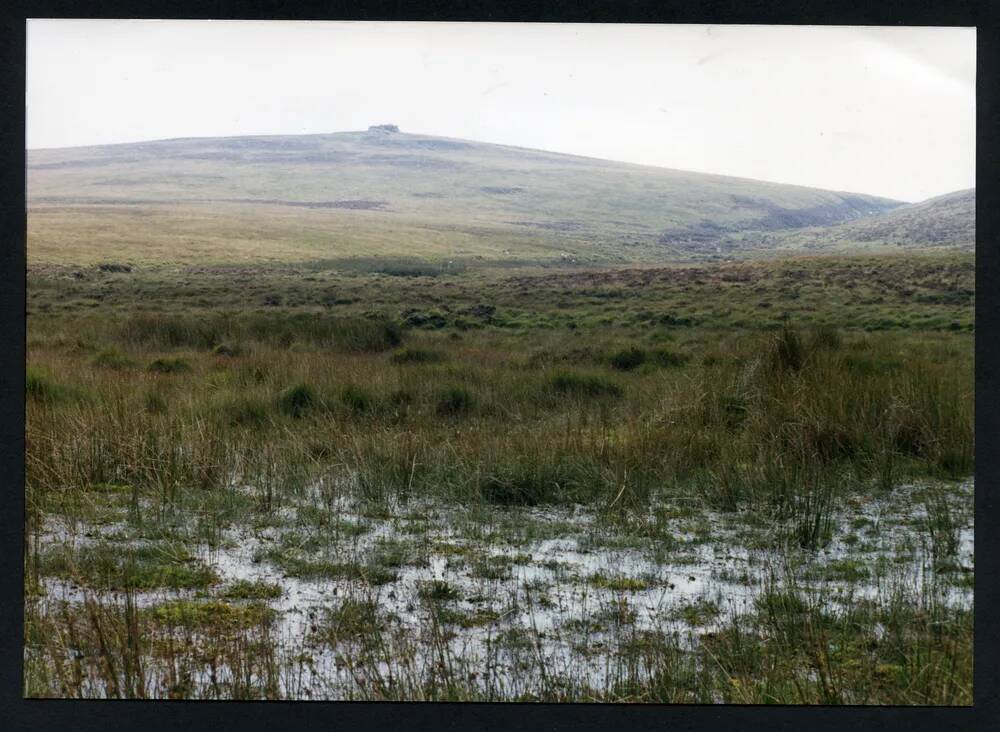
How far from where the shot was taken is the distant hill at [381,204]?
460 inches

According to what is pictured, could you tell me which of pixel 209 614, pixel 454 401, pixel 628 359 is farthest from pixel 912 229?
pixel 209 614

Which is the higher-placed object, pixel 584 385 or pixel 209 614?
pixel 584 385

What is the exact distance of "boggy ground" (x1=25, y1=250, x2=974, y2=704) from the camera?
3.15m

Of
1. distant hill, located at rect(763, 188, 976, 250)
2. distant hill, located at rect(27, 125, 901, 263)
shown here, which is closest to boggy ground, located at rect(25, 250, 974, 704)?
distant hill, located at rect(763, 188, 976, 250)

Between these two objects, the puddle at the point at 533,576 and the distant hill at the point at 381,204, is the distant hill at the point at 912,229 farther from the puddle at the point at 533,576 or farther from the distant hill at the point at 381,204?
the puddle at the point at 533,576

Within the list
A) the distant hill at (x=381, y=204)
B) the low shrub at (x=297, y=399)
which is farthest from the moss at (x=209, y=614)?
the distant hill at (x=381, y=204)

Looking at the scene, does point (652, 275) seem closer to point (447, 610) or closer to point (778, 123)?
point (778, 123)

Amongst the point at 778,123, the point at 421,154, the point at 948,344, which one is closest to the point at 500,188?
the point at 421,154

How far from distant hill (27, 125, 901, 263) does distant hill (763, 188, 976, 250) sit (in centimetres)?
20

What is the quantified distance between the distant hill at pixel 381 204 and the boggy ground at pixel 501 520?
4.11 m

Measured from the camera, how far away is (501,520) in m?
4.37

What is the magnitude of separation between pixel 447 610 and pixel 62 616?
1.54m

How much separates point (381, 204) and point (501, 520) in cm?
947

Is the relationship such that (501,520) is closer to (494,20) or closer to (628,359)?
(494,20)
